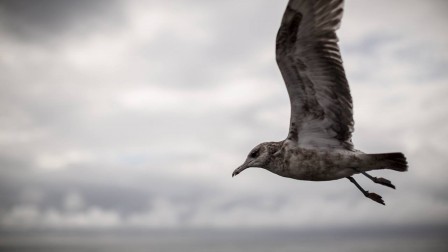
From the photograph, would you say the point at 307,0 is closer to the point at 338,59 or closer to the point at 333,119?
the point at 338,59

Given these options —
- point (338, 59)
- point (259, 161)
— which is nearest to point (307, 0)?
point (338, 59)

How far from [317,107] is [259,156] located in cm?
244

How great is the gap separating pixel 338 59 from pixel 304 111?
190cm

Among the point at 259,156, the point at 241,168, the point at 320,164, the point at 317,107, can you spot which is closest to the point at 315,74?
the point at 317,107

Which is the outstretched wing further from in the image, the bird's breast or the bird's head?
the bird's head

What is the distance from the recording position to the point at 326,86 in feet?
44.7

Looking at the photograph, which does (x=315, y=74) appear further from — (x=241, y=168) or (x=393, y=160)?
(x=241, y=168)

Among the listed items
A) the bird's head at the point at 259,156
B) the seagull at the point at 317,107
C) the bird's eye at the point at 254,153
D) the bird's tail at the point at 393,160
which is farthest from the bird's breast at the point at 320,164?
the bird's eye at the point at 254,153

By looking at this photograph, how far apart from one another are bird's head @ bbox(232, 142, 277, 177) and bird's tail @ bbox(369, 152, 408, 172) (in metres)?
3.07

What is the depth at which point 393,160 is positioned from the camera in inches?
527

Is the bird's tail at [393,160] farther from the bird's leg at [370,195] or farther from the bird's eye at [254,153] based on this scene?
the bird's eye at [254,153]

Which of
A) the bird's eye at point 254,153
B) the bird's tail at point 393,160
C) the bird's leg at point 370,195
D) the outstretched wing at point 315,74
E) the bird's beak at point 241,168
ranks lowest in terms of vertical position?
the bird's leg at point 370,195

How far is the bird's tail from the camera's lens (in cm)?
1332

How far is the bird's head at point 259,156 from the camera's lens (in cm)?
1459
